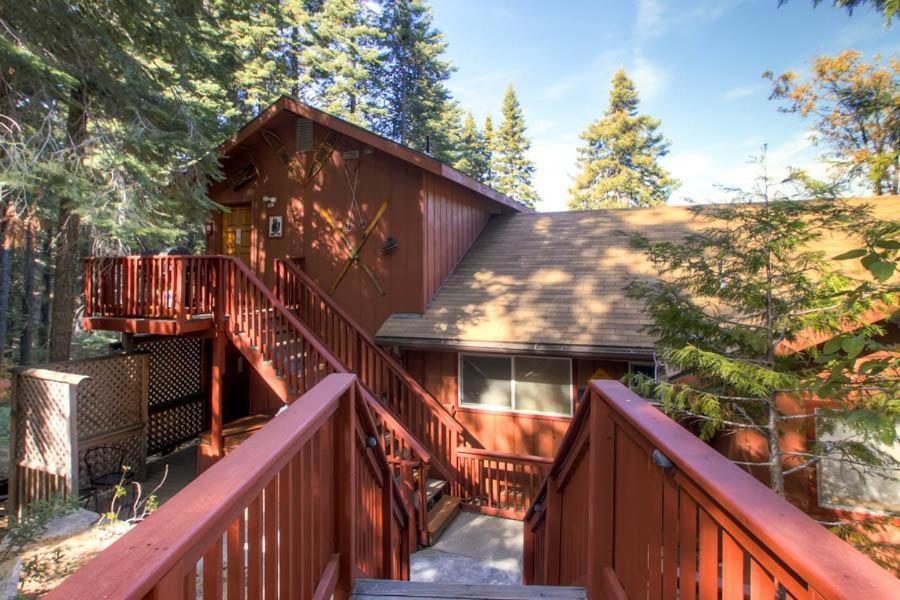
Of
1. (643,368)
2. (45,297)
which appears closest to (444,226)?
(643,368)

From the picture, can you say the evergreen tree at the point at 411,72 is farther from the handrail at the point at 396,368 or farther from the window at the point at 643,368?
the window at the point at 643,368

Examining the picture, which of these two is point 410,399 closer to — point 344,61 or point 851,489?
point 851,489

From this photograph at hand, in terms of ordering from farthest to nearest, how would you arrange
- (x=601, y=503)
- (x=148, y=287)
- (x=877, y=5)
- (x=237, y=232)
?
1. (x=237, y=232)
2. (x=148, y=287)
3. (x=877, y=5)
4. (x=601, y=503)

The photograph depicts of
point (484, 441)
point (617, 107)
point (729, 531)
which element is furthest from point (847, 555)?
point (617, 107)

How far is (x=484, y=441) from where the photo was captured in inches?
289

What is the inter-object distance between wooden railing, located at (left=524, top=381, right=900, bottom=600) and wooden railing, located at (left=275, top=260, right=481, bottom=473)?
165 inches

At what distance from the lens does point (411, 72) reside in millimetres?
21703

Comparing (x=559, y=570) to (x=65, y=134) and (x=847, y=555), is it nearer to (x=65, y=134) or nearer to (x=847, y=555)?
(x=847, y=555)

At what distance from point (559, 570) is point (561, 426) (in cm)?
378

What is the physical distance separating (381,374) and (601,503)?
5745 millimetres

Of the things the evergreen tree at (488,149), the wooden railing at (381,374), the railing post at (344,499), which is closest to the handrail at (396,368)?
the wooden railing at (381,374)

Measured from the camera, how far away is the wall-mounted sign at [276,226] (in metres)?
9.28

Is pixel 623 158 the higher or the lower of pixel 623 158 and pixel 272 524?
the higher

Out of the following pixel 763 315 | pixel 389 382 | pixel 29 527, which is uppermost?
pixel 763 315
